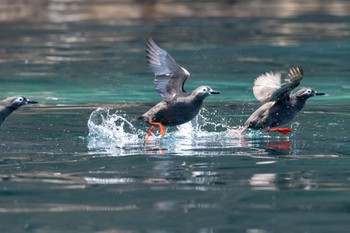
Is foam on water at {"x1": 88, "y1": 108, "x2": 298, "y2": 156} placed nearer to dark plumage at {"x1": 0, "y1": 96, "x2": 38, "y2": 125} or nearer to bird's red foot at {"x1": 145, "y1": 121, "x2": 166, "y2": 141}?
bird's red foot at {"x1": 145, "y1": 121, "x2": 166, "y2": 141}

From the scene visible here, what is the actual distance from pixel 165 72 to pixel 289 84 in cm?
153

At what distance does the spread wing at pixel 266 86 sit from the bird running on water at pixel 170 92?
982mm

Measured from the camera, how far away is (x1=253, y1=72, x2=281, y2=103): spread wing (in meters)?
14.3

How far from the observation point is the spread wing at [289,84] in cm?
1324

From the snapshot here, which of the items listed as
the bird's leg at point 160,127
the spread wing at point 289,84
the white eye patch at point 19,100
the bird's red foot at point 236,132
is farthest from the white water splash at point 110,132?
the spread wing at point 289,84

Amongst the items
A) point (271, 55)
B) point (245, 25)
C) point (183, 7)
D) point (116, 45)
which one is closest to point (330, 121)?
point (271, 55)

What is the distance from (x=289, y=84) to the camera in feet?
44.8

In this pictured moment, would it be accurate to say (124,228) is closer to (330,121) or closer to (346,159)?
(346,159)

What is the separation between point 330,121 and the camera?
1475 centimetres

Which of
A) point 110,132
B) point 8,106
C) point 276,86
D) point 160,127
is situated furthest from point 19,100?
point 276,86

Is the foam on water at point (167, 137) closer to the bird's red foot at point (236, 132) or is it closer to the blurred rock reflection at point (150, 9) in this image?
the bird's red foot at point (236, 132)

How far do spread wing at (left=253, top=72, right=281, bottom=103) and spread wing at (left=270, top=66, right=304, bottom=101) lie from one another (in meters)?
0.17

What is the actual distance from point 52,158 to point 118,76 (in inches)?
380

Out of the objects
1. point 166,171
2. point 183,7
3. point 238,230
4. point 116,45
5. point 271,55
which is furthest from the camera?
point 183,7
